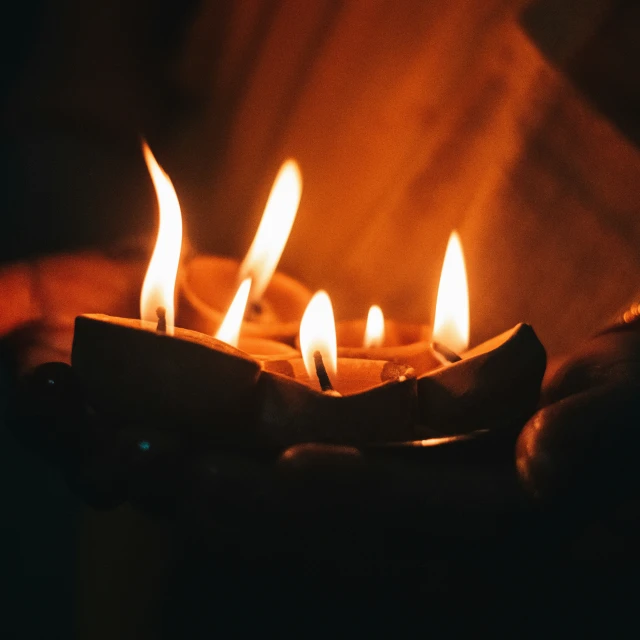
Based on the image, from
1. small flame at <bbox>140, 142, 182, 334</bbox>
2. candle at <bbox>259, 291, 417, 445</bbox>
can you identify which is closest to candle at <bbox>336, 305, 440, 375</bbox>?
candle at <bbox>259, 291, 417, 445</bbox>

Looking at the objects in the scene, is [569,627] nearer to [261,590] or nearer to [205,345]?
[261,590]

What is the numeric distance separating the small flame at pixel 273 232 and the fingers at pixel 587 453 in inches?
15.4

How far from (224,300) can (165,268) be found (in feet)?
0.94

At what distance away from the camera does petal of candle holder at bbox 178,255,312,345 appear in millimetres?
802

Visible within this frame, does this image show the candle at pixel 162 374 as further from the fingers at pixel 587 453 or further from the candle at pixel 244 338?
the fingers at pixel 587 453

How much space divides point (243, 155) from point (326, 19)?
1.05 ft

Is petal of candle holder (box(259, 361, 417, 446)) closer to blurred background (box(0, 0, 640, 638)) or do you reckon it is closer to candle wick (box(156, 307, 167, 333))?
candle wick (box(156, 307, 167, 333))

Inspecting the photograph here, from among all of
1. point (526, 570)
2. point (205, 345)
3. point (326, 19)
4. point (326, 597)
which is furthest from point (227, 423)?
point (326, 19)

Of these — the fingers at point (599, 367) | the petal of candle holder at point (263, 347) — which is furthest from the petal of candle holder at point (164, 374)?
the fingers at point (599, 367)

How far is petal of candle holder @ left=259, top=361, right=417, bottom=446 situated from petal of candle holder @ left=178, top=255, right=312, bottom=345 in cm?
24

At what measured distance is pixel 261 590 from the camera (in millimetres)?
605

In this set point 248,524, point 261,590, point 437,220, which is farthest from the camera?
point 437,220

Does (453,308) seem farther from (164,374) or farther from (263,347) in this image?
(164,374)

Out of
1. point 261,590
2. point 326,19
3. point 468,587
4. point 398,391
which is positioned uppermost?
point 326,19
